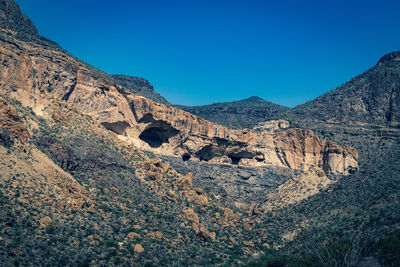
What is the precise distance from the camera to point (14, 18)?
5903 cm

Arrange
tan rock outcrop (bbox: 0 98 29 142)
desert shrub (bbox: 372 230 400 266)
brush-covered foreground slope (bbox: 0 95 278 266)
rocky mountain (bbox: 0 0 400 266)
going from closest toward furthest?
1. desert shrub (bbox: 372 230 400 266)
2. brush-covered foreground slope (bbox: 0 95 278 266)
3. rocky mountain (bbox: 0 0 400 266)
4. tan rock outcrop (bbox: 0 98 29 142)

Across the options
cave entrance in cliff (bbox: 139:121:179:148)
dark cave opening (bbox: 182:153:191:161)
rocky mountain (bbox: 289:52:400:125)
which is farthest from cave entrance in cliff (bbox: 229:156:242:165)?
rocky mountain (bbox: 289:52:400:125)

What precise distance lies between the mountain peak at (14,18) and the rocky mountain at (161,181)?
2.57ft

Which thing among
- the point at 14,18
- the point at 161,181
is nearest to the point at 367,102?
the point at 161,181

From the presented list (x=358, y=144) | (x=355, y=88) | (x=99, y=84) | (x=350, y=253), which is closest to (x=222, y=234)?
(x=350, y=253)

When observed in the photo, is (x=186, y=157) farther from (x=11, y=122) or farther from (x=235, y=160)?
(x=11, y=122)

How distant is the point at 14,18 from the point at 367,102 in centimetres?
8180

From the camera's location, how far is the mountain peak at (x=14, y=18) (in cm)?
5179

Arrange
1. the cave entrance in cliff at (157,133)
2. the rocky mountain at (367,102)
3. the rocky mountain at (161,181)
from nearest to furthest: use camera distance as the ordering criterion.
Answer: the rocky mountain at (161,181), the cave entrance in cliff at (157,133), the rocky mountain at (367,102)

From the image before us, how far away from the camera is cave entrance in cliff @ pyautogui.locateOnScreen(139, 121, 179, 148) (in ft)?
192

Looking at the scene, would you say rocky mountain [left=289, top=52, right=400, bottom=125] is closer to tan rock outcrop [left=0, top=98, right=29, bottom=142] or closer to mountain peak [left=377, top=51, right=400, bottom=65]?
mountain peak [left=377, top=51, right=400, bottom=65]

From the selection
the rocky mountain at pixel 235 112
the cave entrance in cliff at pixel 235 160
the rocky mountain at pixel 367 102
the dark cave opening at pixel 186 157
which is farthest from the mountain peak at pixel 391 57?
the dark cave opening at pixel 186 157

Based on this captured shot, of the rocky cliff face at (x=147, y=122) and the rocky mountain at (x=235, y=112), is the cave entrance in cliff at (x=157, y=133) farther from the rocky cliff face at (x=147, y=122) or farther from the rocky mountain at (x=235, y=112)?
the rocky mountain at (x=235, y=112)

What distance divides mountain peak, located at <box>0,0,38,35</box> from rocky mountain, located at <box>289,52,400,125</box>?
63776mm
